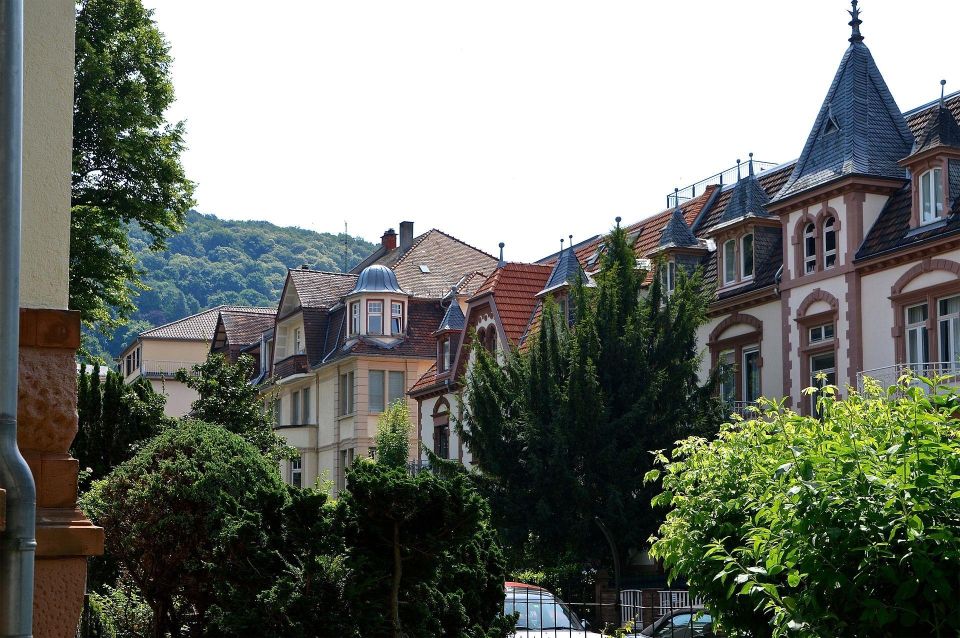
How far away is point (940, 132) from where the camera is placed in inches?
1085

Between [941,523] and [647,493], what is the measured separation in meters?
22.3

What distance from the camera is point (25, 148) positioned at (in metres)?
6.54

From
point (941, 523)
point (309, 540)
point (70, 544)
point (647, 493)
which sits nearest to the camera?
point (70, 544)

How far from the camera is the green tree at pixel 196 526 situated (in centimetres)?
1183

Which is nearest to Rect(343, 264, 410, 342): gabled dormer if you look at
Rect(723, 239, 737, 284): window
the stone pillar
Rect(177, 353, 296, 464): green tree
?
Rect(723, 239, 737, 284): window

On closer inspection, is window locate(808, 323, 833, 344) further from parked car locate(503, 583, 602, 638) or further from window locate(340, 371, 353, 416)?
window locate(340, 371, 353, 416)

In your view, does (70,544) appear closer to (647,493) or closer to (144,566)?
(144,566)

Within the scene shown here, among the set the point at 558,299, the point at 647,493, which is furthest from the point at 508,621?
the point at 558,299

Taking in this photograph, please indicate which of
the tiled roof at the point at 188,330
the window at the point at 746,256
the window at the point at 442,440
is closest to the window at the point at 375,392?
the window at the point at 442,440

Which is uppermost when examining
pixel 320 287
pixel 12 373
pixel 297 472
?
pixel 320 287

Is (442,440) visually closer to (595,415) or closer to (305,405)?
(305,405)

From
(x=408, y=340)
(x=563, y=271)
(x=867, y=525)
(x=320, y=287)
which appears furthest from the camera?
(x=320, y=287)

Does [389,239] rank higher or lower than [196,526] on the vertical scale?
higher

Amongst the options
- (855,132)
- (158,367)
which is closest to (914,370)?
(855,132)
